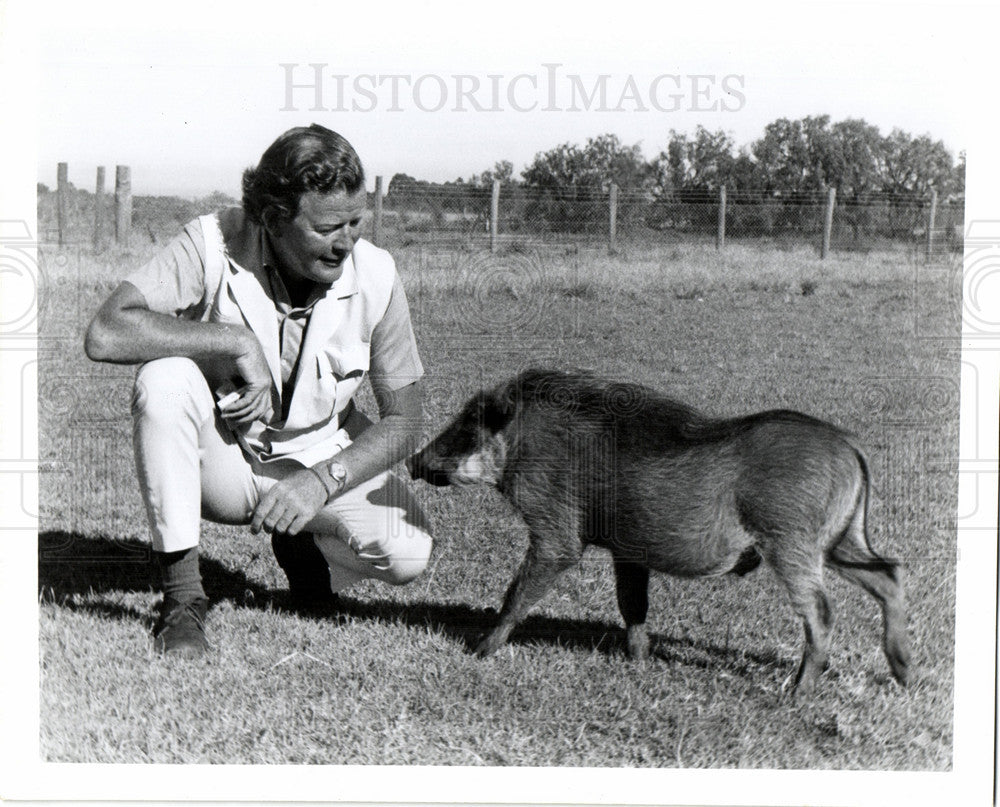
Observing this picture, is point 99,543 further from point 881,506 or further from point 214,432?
point 881,506

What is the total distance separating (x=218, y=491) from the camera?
→ 4145 mm

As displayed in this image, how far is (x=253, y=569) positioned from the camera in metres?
4.56

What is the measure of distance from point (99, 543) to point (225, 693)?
3.78 ft

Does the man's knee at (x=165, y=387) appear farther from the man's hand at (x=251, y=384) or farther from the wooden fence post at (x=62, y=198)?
the wooden fence post at (x=62, y=198)

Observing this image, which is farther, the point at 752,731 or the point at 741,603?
the point at 741,603

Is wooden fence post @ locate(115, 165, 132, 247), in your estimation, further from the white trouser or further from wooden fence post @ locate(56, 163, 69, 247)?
the white trouser

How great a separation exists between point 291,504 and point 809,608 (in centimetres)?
198

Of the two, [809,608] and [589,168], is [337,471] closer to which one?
[589,168]

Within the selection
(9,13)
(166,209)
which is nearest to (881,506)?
(166,209)

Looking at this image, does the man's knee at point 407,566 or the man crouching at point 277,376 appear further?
the man's knee at point 407,566

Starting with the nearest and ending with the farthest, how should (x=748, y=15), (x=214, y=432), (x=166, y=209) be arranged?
(x=748, y=15), (x=214, y=432), (x=166, y=209)

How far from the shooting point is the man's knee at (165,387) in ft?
12.8

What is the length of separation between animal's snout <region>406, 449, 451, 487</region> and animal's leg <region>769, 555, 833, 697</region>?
1.28 m

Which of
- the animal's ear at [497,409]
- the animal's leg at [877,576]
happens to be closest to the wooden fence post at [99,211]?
the animal's ear at [497,409]
